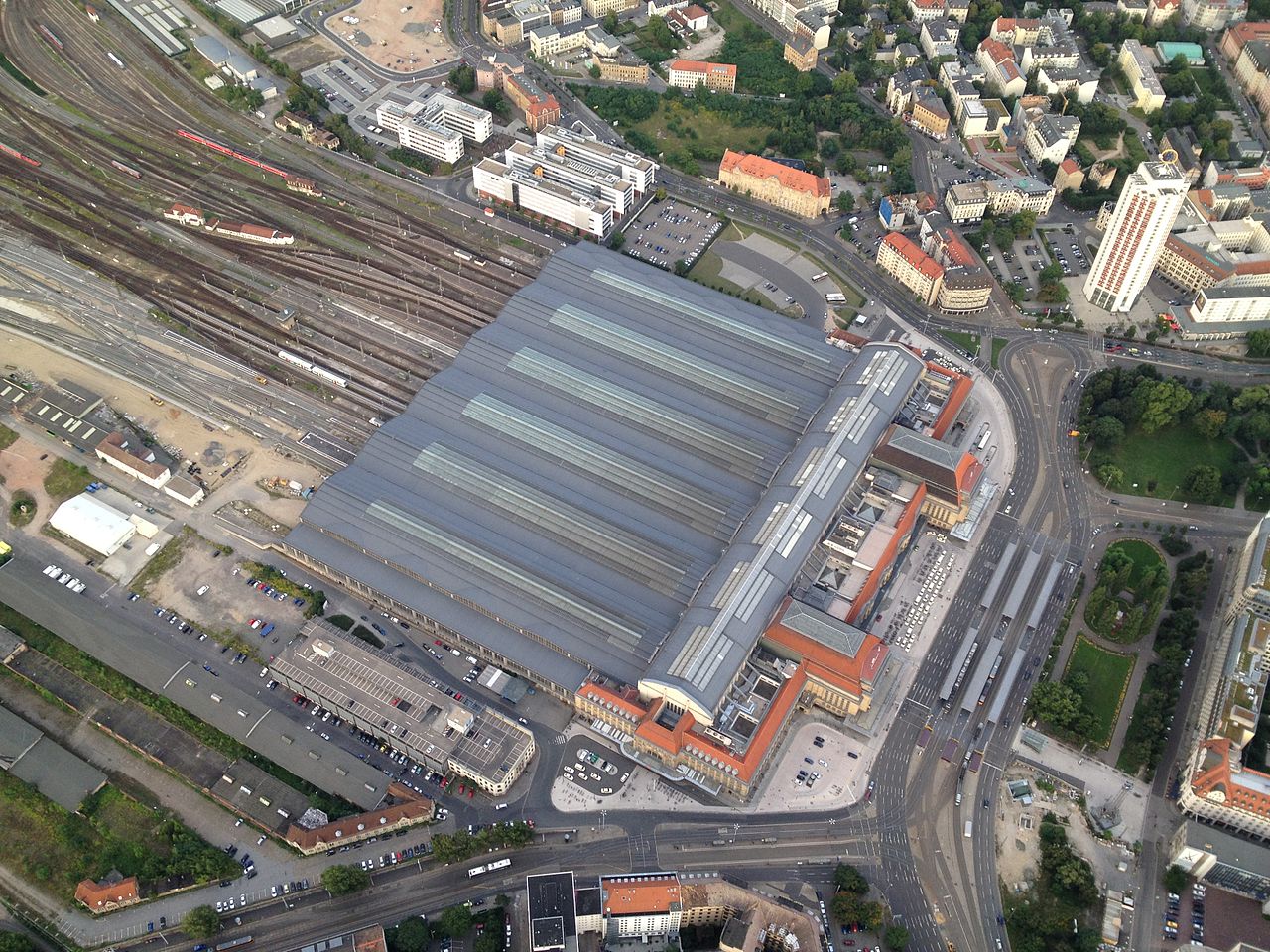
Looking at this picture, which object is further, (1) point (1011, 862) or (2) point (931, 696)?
(2) point (931, 696)

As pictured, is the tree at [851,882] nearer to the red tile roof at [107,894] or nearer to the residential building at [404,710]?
the residential building at [404,710]

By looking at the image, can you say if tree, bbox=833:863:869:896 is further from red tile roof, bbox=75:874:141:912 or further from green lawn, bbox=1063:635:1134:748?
red tile roof, bbox=75:874:141:912

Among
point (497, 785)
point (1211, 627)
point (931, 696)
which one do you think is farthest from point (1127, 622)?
point (497, 785)

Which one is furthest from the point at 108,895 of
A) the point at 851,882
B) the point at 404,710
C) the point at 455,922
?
the point at 851,882

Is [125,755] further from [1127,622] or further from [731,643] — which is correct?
[1127,622]

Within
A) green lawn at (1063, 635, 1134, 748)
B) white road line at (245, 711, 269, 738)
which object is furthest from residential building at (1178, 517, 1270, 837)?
white road line at (245, 711, 269, 738)

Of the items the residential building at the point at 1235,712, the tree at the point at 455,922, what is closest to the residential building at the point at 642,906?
the tree at the point at 455,922

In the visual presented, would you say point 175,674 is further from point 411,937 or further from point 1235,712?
point 1235,712
